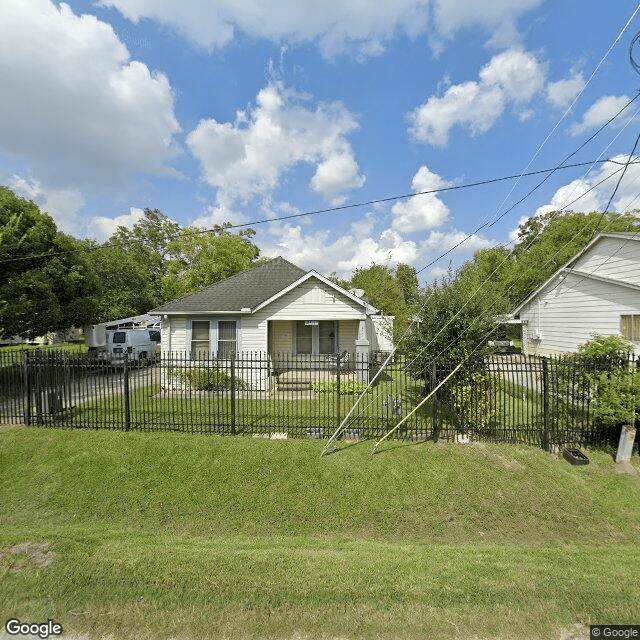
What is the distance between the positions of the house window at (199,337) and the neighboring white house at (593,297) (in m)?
13.3

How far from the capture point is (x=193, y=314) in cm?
1341

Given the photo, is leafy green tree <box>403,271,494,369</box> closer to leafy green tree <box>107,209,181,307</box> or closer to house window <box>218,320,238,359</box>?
house window <box>218,320,238,359</box>

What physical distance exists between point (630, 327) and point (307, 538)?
44.3ft

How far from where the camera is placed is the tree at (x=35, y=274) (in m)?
12.6

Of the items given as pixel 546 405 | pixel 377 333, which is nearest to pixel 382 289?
pixel 377 333

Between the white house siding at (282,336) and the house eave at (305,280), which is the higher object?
the house eave at (305,280)

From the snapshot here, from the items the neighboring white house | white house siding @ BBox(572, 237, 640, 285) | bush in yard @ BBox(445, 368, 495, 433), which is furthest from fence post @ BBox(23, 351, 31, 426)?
white house siding @ BBox(572, 237, 640, 285)

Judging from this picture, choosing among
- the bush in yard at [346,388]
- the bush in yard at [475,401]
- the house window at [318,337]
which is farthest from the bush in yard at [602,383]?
the house window at [318,337]

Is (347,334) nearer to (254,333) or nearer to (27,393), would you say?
(254,333)

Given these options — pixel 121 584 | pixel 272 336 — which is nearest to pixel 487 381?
pixel 121 584

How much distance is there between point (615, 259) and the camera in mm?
12266

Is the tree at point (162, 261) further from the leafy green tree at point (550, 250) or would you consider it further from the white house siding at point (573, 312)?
the leafy green tree at point (550, 250)

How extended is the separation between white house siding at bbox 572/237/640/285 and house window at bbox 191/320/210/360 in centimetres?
1576

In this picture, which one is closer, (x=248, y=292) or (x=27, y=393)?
(x=27, y=393)
